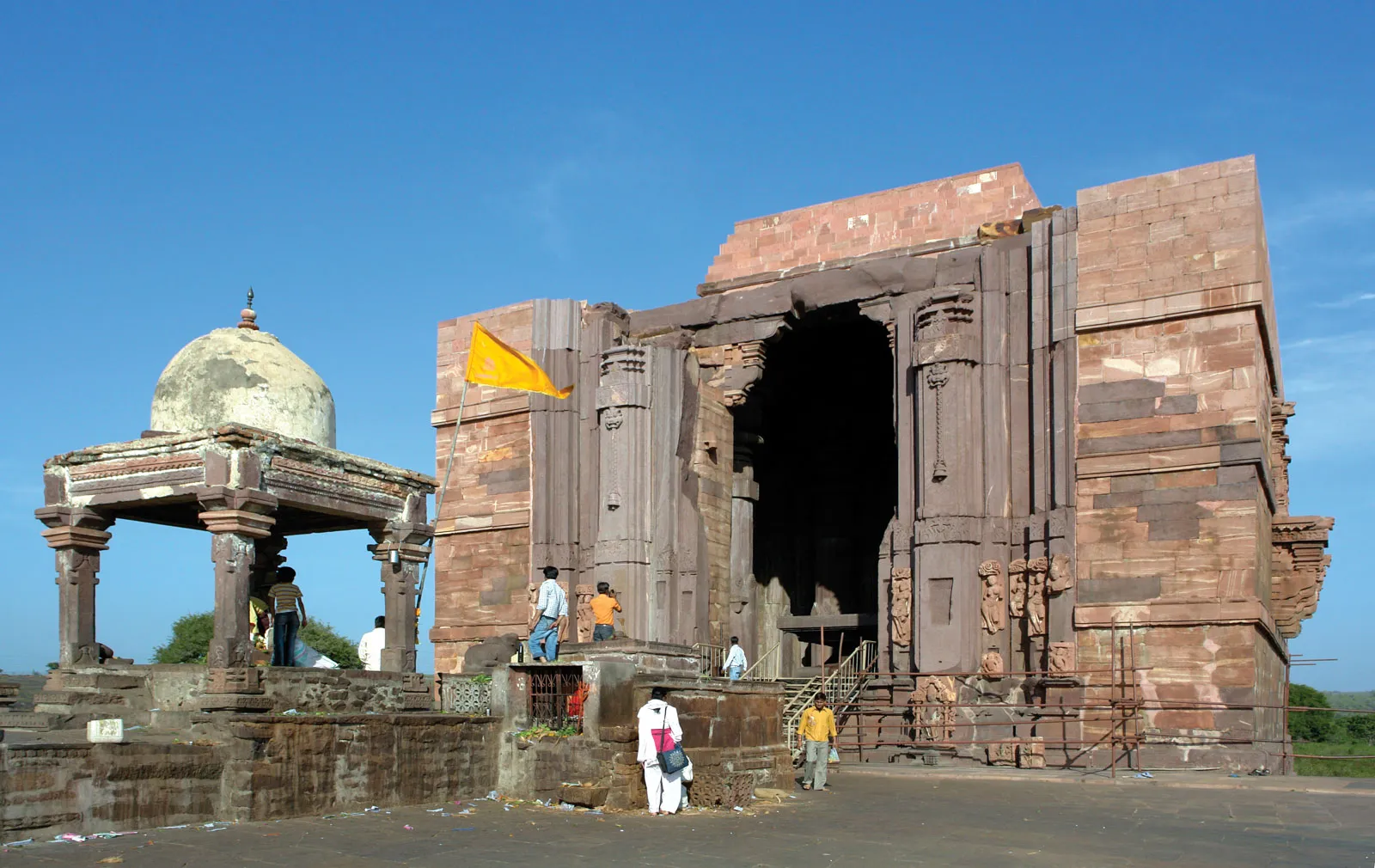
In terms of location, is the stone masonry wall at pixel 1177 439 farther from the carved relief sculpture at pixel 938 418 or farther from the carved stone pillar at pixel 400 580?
the carved stone pillar at pixel 400 580

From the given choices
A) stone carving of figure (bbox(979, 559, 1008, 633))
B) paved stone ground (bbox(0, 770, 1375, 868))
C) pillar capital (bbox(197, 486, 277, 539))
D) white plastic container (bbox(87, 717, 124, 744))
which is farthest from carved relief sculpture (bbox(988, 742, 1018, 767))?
white plastic container (bbox(87, 717, 124, 744))

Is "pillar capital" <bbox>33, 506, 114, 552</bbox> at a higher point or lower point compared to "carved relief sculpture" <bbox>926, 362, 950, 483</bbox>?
lower

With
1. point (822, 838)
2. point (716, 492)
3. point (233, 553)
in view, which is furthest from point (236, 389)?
point (716, 492)

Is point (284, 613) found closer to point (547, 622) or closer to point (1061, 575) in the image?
point (547, 622)

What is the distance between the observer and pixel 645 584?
25.2 metres

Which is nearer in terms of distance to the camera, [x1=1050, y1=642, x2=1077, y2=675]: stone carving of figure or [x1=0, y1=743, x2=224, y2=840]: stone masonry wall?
[x1=0, y1=743, x2=224, y2=840]: stone masonry wall

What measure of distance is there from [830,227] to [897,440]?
514cm

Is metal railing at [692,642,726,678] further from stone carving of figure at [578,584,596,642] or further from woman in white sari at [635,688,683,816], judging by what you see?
woman in white sari at [635,688,683,816]

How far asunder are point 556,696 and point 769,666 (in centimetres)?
1571

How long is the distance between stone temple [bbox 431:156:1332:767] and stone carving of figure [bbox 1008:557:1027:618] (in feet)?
0.18

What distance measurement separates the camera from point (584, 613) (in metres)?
25.9

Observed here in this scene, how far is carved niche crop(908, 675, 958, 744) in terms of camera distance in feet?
70.4

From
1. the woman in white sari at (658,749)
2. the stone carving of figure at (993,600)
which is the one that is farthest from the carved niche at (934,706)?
the woman in white sari at (658,749)

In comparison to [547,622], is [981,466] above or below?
above
